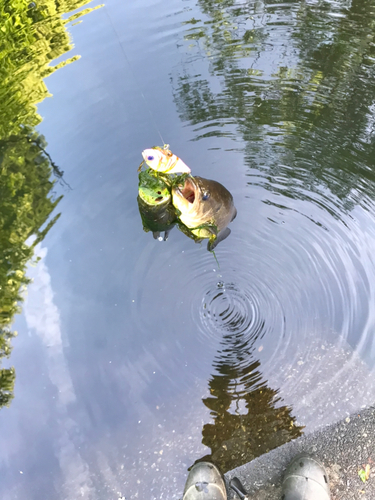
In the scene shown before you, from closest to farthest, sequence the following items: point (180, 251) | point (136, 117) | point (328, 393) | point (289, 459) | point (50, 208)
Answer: point (289, 459)
point (328, 393)
point (180, 251)
point (50, 208)
point (136, 117)

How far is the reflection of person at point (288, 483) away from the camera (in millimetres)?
2768

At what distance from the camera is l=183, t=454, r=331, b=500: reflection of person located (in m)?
2.77

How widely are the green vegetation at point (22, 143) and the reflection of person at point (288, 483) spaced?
2.11 m

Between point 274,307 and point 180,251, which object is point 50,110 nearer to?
point 180,251

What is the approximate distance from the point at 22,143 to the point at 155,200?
10.1 feet

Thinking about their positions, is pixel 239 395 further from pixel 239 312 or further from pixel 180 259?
pixel 180 259

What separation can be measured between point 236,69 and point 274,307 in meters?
3.86

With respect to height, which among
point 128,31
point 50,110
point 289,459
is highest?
point 128,31

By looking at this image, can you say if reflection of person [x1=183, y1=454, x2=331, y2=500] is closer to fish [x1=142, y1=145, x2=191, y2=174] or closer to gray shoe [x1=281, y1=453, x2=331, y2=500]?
gray shoe [x1=281, y1=453, x2=331, y2=500]

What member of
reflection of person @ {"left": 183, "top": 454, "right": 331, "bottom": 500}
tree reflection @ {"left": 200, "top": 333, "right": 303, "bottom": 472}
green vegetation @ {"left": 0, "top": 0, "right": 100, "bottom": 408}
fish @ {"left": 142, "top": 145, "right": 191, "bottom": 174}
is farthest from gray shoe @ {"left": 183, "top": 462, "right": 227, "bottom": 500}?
fish @ {"left": 142, "top": 145, "right": 191, "bottom": 174}

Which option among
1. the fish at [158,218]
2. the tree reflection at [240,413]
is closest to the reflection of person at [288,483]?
the tree reflection at [240,413]

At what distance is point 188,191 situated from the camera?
2.75 meters

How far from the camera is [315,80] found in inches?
202

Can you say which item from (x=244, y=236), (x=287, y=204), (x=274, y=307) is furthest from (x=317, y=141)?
(x=274, y=307)
